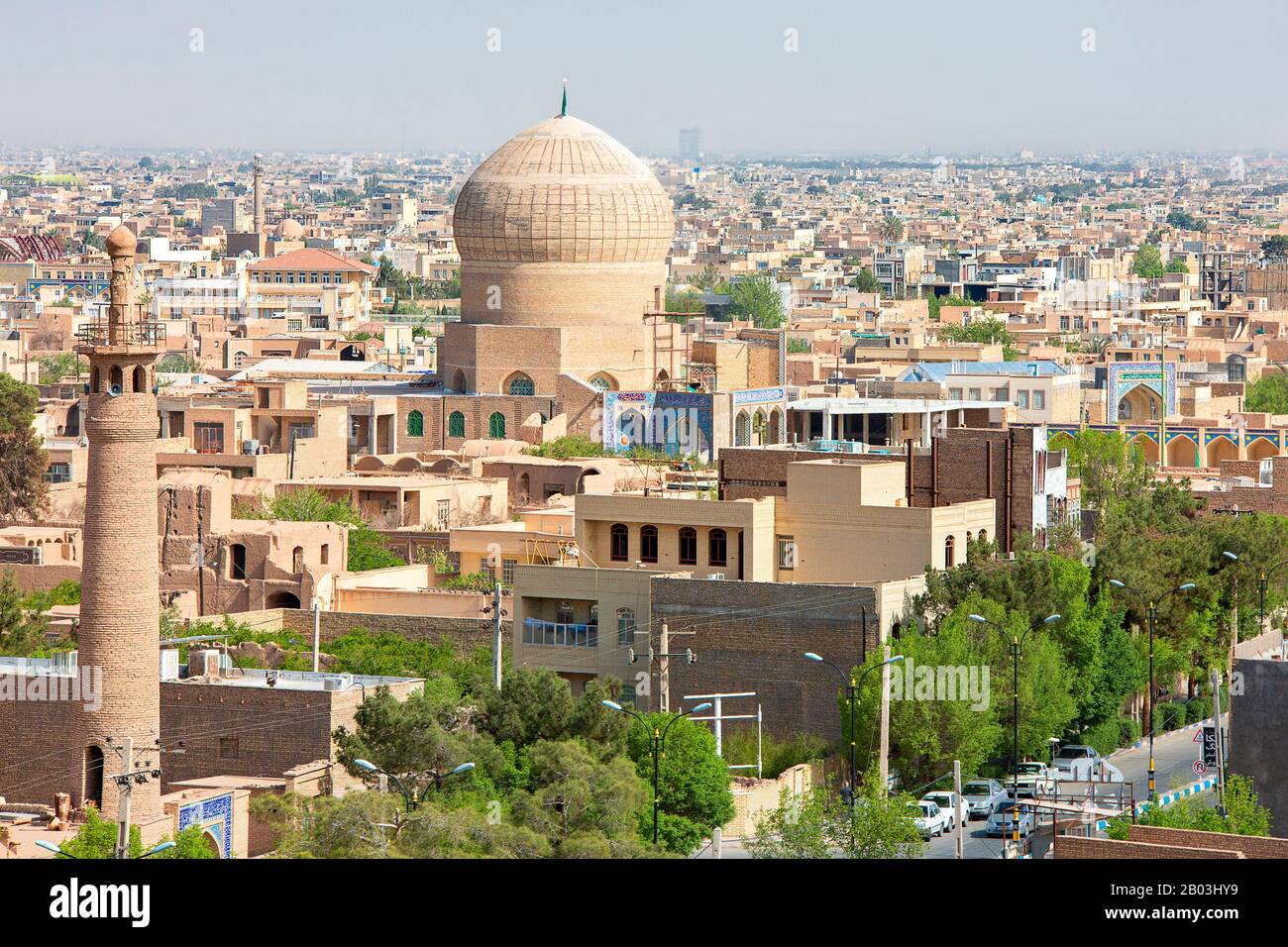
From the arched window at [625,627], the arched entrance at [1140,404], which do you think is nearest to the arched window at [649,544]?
the arched window at [625,627]

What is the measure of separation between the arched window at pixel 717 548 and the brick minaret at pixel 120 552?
20.6 feet

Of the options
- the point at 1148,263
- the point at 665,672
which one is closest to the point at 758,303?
the point at 1148,263

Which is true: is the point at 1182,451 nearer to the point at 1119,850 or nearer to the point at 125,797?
the point at 125,797

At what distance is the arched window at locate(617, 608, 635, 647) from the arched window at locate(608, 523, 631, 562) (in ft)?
6.59

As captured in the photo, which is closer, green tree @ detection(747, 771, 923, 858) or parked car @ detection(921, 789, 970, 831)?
green tree @ detection(747, 771, 923, 858)

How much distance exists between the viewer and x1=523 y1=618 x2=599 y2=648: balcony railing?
2295 cm

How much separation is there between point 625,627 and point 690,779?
13.3 ft

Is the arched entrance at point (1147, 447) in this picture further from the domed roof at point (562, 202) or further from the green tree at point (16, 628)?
the green tree at point (16, 628)

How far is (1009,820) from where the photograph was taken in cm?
1911

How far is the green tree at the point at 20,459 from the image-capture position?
109 feet

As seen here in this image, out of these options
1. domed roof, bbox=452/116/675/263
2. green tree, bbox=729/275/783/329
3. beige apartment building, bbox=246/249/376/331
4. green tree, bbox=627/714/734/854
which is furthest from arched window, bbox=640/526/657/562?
green tree, bbox=729/275/783/329

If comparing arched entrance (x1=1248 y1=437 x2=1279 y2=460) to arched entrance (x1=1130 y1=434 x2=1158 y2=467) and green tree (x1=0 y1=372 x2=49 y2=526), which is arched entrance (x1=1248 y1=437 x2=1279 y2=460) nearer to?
arched entrance (x1=1130 y1=434 x2=1158 y2=467)
